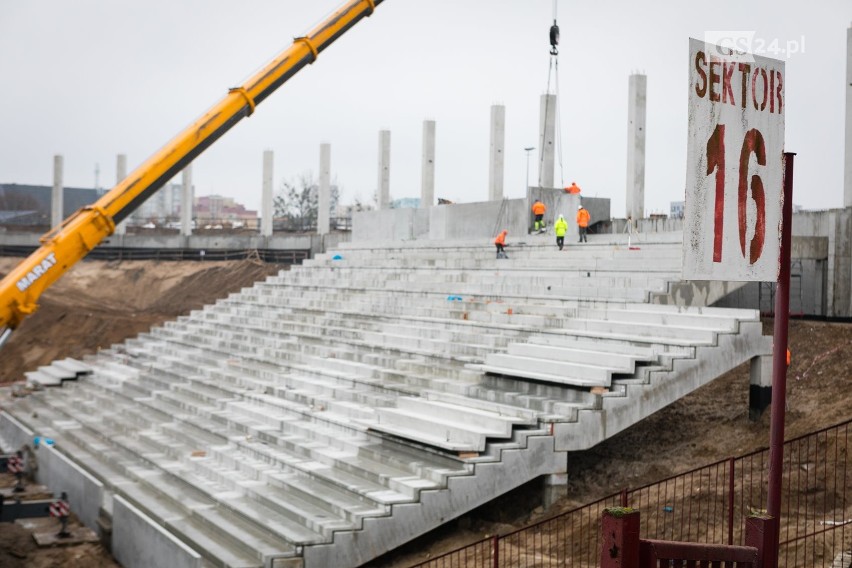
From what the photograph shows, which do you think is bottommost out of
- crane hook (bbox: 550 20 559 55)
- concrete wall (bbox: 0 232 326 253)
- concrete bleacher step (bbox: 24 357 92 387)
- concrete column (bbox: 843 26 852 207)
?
concrete bleacher step (bbox: 24 357 92 387)

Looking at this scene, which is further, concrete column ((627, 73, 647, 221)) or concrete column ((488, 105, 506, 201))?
concrete column ((488, 105, 506, 201))

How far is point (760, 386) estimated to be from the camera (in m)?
13.6

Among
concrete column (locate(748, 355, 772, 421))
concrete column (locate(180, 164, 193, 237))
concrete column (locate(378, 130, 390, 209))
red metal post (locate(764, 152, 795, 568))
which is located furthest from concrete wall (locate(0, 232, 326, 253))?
red metal post (locate(764, 152, 795, 568))

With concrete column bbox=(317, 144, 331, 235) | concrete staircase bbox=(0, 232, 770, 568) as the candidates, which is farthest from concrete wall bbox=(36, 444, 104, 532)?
concrete column bbox=(317, 144, 331, 235)

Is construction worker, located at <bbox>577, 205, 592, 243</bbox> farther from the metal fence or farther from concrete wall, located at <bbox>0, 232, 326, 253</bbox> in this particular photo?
concrete wall, located at <bbox>0, 232, 326, 253</bbox>

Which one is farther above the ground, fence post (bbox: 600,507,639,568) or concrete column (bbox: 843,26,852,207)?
concrete column (bbox: 843,26,852,207)

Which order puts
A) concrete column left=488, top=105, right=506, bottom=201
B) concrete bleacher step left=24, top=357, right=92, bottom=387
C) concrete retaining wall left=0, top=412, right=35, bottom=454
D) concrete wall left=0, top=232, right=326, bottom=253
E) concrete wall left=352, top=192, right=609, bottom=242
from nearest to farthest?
concrete retaining wall left=0, top=412, right=35, bottom=454, concrete bleacher step left=24, top=357, right=92, bottom=387, concrete wall left=352, top=192, right=609, bottom=242, concrete column left=488, top=105, right=506, bottom=201, concrete wall left=0, top=232, right=326, bottom=253

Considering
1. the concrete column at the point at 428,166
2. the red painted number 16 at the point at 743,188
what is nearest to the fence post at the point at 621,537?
the red painted number 16 at the point at 743,188

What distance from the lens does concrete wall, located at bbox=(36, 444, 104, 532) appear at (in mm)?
13750

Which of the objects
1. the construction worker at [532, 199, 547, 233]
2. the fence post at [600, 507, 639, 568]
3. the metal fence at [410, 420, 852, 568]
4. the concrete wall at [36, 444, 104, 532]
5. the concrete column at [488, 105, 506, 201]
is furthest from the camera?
the concrete column at [488, 105, 506, 201]

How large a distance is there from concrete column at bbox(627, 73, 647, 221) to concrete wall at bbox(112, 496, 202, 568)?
15.7m

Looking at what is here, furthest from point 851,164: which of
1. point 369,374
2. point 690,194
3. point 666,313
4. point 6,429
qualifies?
point 6,429

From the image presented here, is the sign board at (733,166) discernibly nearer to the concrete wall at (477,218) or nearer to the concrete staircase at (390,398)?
the concrete staircase at (390,398)

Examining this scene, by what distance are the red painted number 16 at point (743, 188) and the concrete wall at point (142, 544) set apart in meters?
7.25
